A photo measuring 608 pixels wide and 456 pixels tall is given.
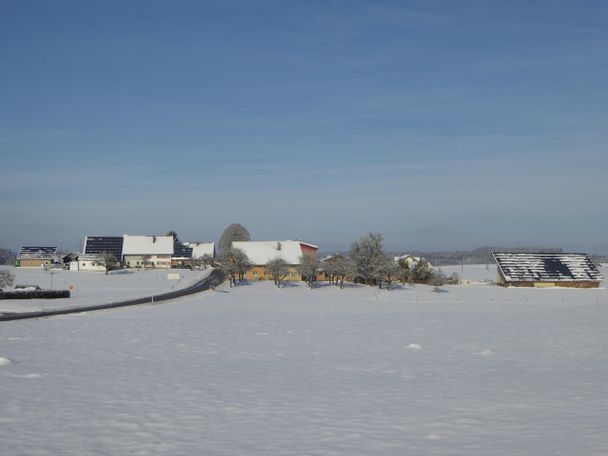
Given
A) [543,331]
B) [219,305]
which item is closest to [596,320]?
[543,331]

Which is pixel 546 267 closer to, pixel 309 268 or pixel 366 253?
pixel 366 253

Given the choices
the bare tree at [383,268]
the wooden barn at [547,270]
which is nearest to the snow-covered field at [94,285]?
the bare tree at [383,268]

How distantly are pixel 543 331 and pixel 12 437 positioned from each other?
31.7m

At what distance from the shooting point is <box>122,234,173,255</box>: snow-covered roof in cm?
12462

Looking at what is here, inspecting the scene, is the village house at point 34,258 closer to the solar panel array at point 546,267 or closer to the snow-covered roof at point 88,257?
the snow-covered roof at point 88,257

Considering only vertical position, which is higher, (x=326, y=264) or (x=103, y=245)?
(x=103, y=245)

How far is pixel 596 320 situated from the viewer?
147 ft

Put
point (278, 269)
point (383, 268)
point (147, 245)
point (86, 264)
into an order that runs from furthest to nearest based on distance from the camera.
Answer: point (147, 245)
point (86, 264)
point (278, 269)
point (383, 268)

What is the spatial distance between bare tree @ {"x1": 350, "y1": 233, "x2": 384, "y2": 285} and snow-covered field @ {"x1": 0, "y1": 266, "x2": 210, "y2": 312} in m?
20.9

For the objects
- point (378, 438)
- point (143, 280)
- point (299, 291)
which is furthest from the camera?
point (143, 280)

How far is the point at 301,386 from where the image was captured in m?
20.8

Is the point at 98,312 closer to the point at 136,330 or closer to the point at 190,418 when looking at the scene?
the point at 136,330

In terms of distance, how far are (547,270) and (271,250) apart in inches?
1576

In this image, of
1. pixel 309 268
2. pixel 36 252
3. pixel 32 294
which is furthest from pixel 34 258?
pixel 32 294
